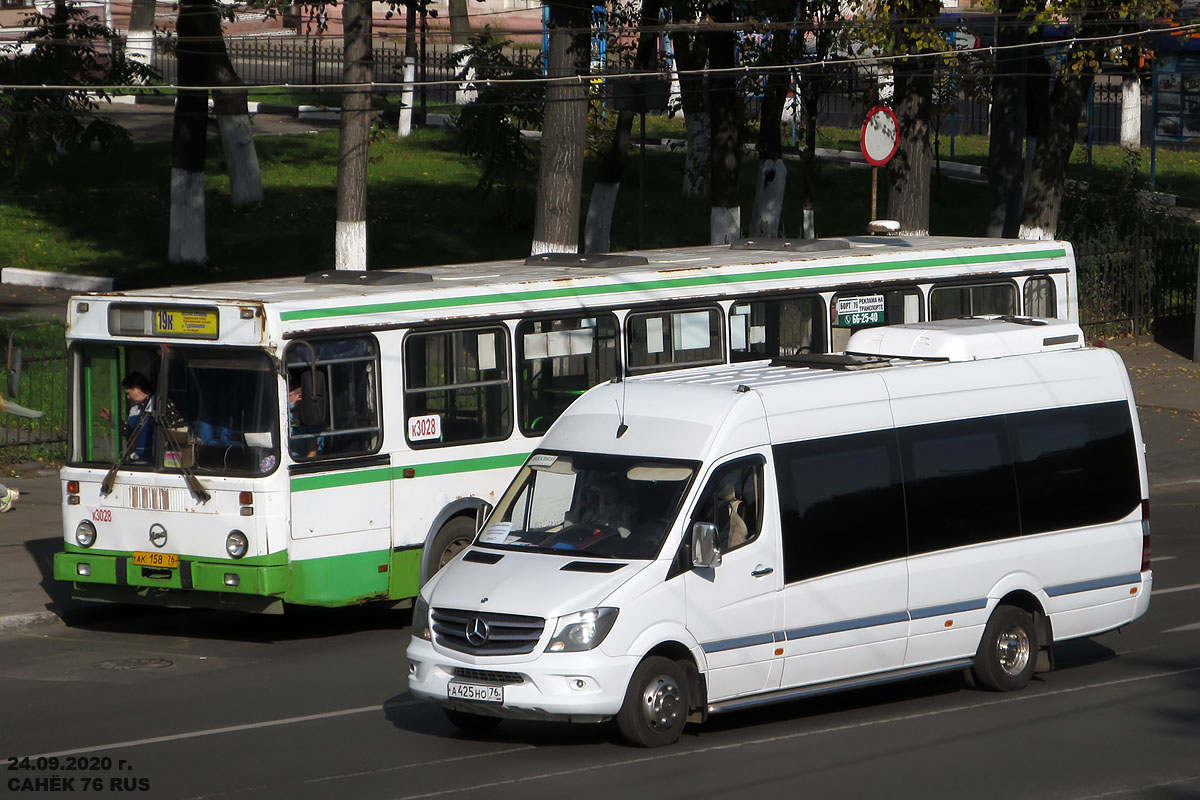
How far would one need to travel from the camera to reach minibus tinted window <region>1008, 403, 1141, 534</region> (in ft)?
38.1

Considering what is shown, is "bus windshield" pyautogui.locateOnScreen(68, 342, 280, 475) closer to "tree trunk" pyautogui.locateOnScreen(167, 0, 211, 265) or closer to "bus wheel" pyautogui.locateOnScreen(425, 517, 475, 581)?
"bus wheel" pyautogui.locateOnScreen(425, 517, 475, 581)

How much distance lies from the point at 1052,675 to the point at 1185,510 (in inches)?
309

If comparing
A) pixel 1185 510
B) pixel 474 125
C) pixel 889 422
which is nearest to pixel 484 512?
pixel 889 422

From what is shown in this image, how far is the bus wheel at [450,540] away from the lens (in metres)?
13.5

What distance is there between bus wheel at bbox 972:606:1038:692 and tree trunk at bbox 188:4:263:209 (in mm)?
22861

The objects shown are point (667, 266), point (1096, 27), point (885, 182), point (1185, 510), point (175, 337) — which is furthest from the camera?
point (885, 182)

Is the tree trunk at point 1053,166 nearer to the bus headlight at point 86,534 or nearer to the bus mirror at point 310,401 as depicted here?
the bus mirror at point 310,401

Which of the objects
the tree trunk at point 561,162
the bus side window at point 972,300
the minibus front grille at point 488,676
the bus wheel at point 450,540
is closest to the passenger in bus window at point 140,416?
the bus wheel at point 450,540

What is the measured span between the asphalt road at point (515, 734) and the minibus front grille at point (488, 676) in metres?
0.46

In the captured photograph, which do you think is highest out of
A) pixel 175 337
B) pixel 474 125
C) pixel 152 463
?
pixel 474 125

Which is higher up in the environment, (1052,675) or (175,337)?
(175,337)

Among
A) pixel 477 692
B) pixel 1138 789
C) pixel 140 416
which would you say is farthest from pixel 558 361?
pixel 1138 789

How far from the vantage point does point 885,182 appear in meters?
39.2

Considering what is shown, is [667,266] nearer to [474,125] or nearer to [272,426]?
[272,426]
